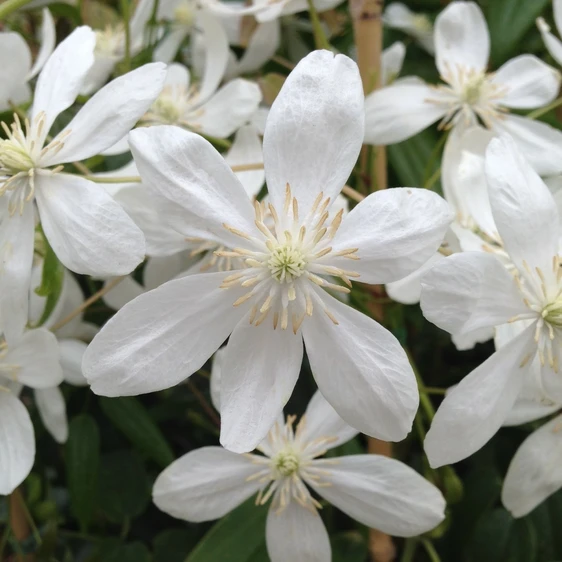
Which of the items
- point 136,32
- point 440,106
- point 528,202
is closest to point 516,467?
point 528,202

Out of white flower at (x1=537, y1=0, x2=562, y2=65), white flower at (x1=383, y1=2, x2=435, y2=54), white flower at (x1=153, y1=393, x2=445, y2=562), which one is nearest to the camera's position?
white flower at (x1=153, y1=393, x2=445, y2=562)

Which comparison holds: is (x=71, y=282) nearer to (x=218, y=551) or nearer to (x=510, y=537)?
(x=218, y=551)

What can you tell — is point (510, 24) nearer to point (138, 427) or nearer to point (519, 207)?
point (519, 207)

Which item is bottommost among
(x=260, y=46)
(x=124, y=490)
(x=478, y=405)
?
(x=124, y=490)

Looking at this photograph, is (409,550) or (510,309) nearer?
(510,309)

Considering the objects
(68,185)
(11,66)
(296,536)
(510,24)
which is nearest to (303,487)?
(296,536)

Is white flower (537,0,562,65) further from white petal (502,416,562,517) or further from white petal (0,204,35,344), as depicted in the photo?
white petal (0,204,35,344)

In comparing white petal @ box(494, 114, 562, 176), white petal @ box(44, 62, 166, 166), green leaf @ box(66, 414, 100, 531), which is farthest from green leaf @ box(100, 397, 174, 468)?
white petal @ box(494, 114, 562, 176)
